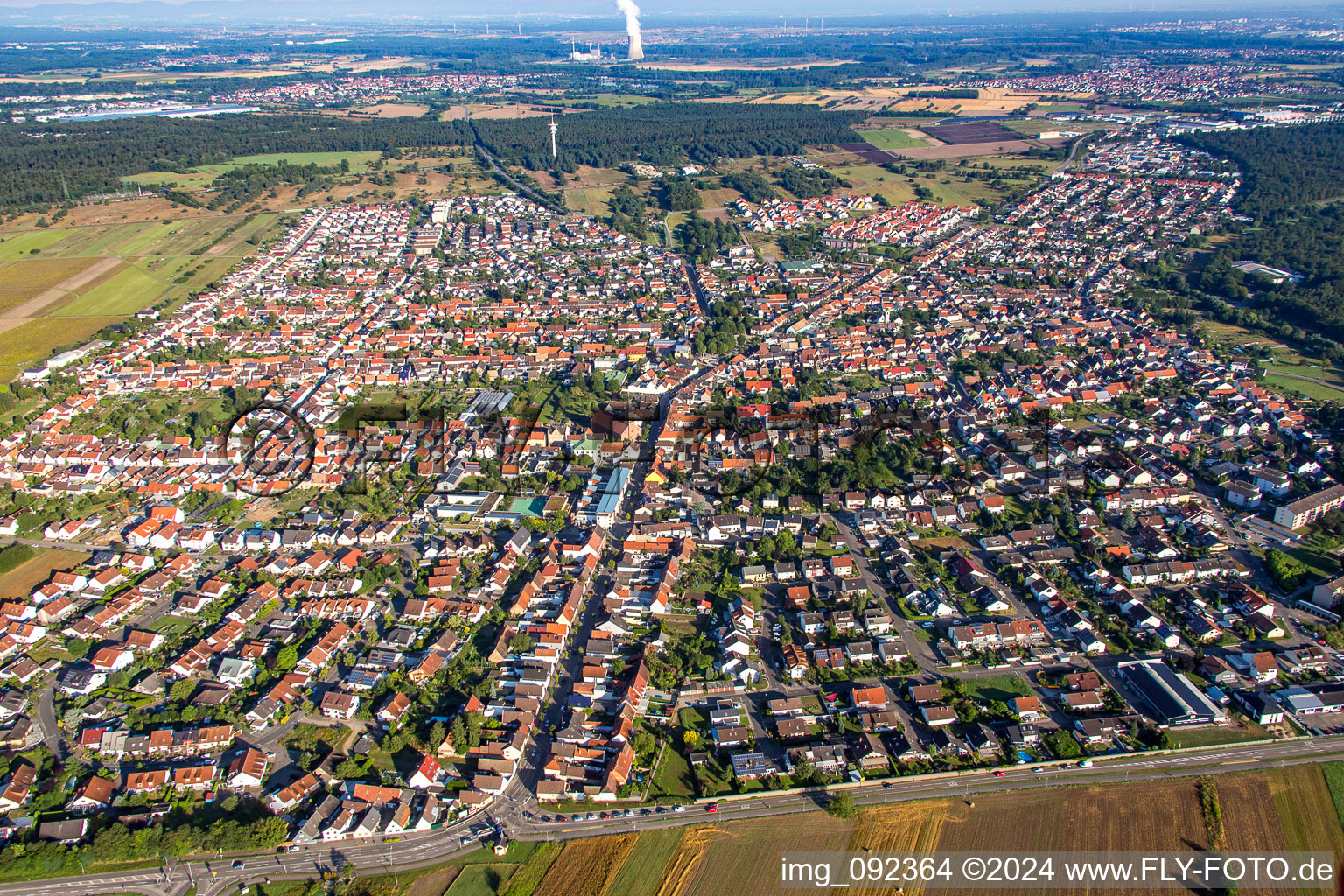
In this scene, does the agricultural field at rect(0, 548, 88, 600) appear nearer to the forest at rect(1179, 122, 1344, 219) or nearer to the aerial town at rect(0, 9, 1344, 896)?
the aerial town at rect(0, 9, 1344, 896)

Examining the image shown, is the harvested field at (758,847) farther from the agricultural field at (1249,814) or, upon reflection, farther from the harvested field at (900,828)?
the agricultural field at (1249,814)

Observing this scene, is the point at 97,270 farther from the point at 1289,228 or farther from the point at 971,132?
the point at 971,132

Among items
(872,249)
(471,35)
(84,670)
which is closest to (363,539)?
(84,670)

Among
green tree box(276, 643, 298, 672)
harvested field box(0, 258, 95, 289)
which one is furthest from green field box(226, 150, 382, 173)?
green tree box(276, 643, 298, 672)

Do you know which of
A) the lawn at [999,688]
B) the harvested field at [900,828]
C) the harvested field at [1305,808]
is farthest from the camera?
the lawn at [999,688]

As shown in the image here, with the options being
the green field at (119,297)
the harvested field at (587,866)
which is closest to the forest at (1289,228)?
the harvested field at (587,866)

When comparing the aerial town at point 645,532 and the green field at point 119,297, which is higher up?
the green field at point 119,297
